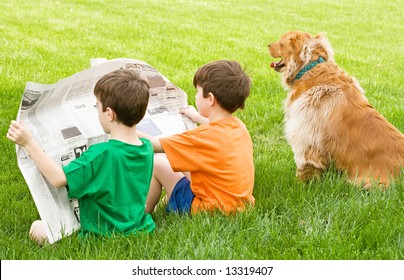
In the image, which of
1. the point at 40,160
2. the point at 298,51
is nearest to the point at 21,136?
the point at 40,160

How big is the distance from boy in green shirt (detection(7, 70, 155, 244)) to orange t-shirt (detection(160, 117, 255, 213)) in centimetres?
24

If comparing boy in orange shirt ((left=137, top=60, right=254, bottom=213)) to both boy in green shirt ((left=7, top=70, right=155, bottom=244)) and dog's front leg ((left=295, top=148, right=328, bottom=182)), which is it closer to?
boy in green shirt ((left=7, top=70, right=155, bottom=244))

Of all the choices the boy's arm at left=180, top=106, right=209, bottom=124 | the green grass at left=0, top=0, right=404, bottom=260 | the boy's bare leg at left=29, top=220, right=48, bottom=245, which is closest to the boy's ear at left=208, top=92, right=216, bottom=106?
the boy's arm at left=180, top=106, right=209, bottom=124

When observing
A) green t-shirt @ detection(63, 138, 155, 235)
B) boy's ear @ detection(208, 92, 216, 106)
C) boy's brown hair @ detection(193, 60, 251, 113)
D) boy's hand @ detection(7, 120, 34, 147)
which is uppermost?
boy's brown hair @ detection(193, 60, 251, 113)

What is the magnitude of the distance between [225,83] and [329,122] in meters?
1.04

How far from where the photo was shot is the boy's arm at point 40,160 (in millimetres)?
2891

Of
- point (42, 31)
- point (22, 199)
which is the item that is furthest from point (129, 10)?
point (22, 199)

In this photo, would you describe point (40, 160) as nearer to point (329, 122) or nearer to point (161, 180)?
point (161, 180)

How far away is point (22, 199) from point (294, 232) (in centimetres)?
184

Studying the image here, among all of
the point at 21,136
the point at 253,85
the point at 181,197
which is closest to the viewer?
the point at 21,136

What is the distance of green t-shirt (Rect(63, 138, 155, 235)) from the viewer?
9.61 ft

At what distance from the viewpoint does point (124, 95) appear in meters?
3.02

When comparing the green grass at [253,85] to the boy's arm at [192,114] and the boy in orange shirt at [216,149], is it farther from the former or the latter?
the boy's arm at [192,114]

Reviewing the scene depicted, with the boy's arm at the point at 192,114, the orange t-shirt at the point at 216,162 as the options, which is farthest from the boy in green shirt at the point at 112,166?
the boy's arm at the point at 192,114
